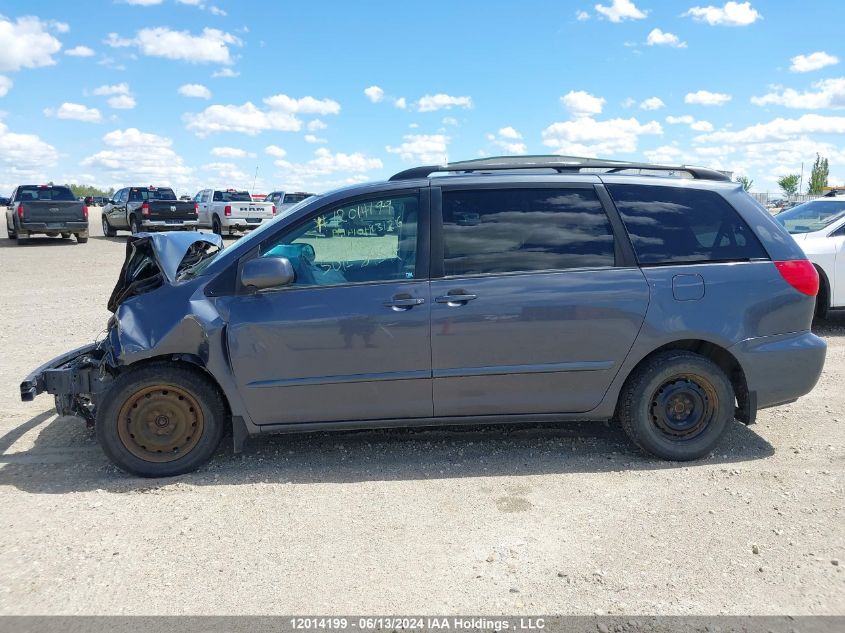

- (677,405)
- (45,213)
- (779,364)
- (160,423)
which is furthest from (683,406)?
(45,213)

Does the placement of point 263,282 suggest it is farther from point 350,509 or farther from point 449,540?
point 449,540

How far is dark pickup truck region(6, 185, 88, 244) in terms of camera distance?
21141 millimetres

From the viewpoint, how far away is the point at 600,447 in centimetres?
475

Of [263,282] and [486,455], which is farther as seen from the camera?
[486,455]

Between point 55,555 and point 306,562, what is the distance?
4.10ft

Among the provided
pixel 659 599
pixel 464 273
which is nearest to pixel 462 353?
pixel 464 273

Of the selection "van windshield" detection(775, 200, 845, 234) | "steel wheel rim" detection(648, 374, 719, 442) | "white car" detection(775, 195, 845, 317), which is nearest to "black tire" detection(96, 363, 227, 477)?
"steel wheel rim" detection(648, 374, 719, 442)

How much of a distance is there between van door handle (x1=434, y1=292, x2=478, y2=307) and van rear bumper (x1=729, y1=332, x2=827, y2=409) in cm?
173

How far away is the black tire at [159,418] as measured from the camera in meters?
4.19

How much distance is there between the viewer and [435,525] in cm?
365

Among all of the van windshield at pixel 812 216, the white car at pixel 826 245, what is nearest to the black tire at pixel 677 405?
the white car at pixel 826 245

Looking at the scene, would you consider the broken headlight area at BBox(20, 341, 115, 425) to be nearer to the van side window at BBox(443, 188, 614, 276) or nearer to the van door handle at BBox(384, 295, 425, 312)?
the van door handle at BBox(384, 295, 425, 312)

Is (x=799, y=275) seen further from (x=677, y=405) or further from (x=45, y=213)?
(x=45, y=213)

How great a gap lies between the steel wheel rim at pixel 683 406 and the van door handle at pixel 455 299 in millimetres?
1367
